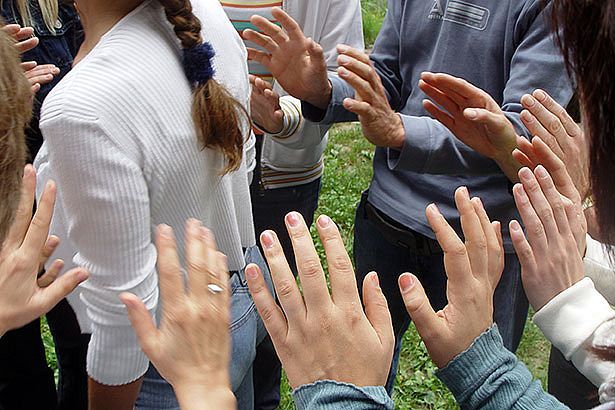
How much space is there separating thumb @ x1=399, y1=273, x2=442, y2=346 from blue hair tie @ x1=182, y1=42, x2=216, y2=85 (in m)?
0.58

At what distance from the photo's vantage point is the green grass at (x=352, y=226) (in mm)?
2760

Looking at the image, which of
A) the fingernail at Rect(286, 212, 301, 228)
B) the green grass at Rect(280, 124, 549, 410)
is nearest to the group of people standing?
the fingernail at Rect(286, 212, 301, 228)

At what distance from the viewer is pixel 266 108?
213 cm

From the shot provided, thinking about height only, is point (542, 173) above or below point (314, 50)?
above

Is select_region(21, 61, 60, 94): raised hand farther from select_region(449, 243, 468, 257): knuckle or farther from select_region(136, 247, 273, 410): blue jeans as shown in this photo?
select_region(449, 243, 468, 257): knuckle

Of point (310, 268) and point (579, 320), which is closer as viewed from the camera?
point (310, 268)

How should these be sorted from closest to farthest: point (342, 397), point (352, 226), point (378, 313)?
point (342, 397), point (378, 313), point (352, 226)

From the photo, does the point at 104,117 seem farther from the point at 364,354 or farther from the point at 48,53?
the point at 48,53

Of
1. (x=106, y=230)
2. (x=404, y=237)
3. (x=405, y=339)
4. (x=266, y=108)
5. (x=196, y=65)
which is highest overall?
(x=196, y=65)

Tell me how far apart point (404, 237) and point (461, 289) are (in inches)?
34.5

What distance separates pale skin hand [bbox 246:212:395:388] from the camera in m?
1.01

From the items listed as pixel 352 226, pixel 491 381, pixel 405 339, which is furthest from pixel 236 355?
pixel 352 226

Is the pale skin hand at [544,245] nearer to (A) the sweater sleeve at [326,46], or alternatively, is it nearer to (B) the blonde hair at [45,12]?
(A) the sweater sleeve at [326,46]

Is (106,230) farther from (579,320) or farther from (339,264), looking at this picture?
(579,320)
